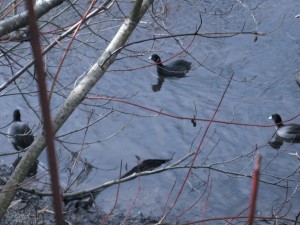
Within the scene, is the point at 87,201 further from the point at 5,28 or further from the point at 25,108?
the point at 5,28

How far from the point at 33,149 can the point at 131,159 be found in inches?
242

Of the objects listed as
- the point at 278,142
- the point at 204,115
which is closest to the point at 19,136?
the point at 204,115

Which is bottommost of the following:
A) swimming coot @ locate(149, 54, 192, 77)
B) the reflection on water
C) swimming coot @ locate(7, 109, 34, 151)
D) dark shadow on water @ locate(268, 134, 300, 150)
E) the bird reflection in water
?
dark shadow on water @ locate(268, 134, 300, 150)

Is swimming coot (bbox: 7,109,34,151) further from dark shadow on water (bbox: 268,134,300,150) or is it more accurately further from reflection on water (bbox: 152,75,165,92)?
dark shadow on water (bbox: 268,134,300,150)

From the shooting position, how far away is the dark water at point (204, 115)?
7699 mm

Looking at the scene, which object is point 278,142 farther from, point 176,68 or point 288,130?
point 176,68

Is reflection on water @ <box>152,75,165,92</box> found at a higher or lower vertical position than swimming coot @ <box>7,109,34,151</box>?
higher

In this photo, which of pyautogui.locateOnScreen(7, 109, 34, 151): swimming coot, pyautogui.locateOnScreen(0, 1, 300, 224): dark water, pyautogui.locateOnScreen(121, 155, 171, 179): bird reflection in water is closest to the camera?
pyautogui.locateOnScreen(0, 1, 300, 224): dark water

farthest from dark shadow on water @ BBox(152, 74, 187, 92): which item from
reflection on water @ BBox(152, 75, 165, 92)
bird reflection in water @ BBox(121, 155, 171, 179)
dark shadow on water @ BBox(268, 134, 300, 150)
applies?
dark shadow on water @ BBox(268, 134, 300, 150)

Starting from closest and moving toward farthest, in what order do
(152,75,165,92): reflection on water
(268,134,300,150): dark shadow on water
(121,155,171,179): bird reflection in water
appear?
1. (121,155,171,179): bird reflection in water
2. (268,134,300,150): dark shadow on water
3. (152,75,165,92): reflection on water

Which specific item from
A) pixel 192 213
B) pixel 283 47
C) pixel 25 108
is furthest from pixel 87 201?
pixel 283 47

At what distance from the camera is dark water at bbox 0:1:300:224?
7699 millimetres

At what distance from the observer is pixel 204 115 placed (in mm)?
9539

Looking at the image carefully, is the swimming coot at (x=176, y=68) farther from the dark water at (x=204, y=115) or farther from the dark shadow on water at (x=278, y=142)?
the dark shadow on water at (x=278, y=142)
